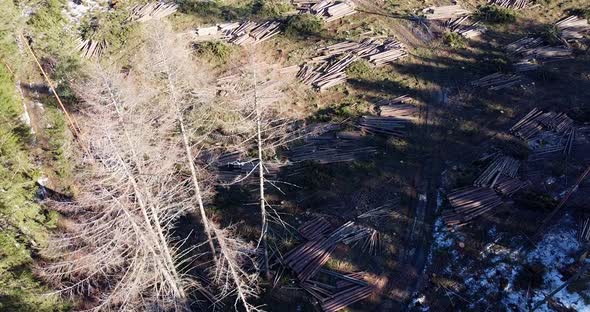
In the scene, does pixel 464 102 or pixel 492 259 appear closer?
pixel 492 259

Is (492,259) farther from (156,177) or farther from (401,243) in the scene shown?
(156,177)

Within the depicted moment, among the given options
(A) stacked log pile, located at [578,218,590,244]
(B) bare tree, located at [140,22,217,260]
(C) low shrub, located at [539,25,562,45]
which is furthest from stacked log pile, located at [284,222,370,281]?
(C) low shrub, located at [539,25,562,45]

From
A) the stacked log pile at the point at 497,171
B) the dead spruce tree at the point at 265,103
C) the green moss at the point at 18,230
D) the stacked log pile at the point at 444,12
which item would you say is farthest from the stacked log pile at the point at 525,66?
the green moss at the point at 18,230

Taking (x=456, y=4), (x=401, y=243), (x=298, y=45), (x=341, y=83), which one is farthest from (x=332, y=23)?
(x=401, y=243)

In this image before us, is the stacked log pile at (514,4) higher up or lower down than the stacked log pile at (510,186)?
higher up

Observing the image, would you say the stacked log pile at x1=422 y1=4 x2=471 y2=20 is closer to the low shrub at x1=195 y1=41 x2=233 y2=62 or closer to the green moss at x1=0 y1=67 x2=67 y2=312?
the low shrub at x1=195 y1=41 x2=233 y2=62

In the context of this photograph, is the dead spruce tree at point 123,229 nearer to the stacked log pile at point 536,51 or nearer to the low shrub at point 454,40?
the low shrub at point 454,40
